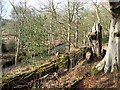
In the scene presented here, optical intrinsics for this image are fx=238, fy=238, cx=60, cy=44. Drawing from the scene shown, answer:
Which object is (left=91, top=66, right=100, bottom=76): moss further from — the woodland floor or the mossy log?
the mossy log

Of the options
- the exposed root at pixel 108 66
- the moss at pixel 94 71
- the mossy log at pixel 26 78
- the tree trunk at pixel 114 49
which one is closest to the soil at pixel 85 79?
the moss at pixel 94 71

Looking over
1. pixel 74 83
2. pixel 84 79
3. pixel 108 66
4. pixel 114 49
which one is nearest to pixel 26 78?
pixel 74 83

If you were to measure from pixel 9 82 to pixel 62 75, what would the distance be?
3.16m

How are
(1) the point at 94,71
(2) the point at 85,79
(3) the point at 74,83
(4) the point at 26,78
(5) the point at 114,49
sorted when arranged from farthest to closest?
(4) the point at 26,78, (1) the point at 94,71, (2) the point at 85,79, (3) the point at 74,83, (5) the point at 114,49

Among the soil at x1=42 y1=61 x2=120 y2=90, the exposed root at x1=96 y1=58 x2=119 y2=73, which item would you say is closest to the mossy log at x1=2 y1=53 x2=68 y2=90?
the soil at x1=42 y1=61 x2=120 y2=90

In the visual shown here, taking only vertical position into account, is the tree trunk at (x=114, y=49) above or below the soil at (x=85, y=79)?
above

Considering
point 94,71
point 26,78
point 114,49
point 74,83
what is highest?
point 114,49

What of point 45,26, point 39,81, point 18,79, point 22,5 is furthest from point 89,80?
point 22,5

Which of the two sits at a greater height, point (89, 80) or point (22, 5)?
point (22, 5)

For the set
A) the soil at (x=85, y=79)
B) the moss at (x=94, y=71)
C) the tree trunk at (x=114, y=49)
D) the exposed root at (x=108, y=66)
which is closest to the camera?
the soil at (x=85, y=79)

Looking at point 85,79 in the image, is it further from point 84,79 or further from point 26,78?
point 26,78

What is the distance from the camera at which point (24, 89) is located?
44.6ft

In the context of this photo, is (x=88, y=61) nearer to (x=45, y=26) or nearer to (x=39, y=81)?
(x=39, y=81)

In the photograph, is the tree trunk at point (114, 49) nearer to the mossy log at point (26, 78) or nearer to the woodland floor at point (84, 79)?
the woodland floor at point (84, 79)
